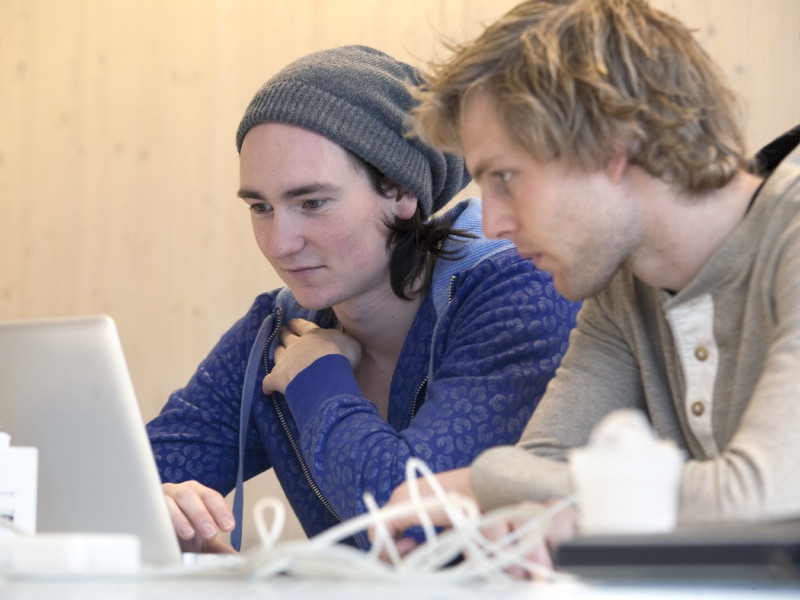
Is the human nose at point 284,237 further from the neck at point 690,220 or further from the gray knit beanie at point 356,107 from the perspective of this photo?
the neck at point 690,220

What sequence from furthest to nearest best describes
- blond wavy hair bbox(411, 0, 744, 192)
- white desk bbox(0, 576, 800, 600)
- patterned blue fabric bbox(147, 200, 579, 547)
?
patterned blue fabric bbox(147, 200, 579, 547)
blond wavy hair bbox(411, 0, 744, 192)
white desk bbox(0, 576, 800, 600)

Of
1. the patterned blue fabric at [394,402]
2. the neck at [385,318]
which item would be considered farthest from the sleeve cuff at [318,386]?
the neck at [385,318]

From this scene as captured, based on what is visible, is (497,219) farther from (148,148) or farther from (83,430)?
(148,148)

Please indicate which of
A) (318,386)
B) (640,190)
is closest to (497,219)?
(640,190)

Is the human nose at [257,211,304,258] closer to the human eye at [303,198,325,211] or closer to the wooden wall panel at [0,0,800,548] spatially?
the human eye at [303,198,325,211]

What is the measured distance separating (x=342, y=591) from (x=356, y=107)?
3.95 ft

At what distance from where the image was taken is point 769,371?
2.82 ft

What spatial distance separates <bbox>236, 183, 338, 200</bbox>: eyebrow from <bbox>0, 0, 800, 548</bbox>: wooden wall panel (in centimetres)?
138

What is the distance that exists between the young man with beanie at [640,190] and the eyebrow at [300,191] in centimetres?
48

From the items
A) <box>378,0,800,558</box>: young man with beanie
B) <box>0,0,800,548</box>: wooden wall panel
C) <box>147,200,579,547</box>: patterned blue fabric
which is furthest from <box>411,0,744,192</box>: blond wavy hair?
<box>0,0,800,548</box>: wooden wall panel

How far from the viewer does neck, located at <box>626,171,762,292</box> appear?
42.3 inches

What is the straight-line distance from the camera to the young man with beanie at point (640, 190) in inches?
40.9

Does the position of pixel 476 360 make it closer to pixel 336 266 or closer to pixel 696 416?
pixel 336 266

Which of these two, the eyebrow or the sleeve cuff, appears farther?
the eyebrow
